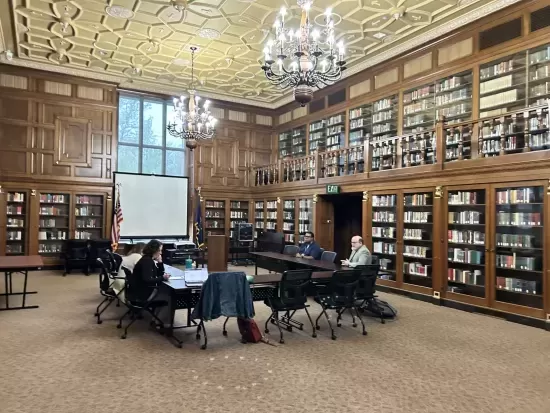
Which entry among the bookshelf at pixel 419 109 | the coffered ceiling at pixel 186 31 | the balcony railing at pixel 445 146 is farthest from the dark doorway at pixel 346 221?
the coffered ceiling at pixel 186 31

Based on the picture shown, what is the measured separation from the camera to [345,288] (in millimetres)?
5879

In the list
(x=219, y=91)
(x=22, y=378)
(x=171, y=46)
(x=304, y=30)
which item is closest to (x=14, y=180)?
(x=171, y=46)

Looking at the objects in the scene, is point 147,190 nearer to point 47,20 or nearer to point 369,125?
point 47,20

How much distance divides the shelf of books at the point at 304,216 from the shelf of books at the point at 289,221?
296 mm

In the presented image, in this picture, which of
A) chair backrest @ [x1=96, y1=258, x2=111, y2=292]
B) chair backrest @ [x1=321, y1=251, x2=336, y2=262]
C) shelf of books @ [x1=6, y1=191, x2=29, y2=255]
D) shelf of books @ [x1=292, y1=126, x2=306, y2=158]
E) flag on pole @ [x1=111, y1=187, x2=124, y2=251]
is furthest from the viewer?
shelf of books @ [x1=292, y1=126, x2=306, y2=158]

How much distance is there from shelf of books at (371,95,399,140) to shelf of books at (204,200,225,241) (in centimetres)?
584

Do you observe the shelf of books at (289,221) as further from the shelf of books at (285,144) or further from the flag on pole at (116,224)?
the flag on pole at (116,224)

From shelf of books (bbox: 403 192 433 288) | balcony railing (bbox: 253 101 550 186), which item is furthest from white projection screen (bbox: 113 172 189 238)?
shelf of books (bbox: 403 192 433 288)

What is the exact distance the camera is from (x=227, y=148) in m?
14.5

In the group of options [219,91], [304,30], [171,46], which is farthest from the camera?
[219,91]

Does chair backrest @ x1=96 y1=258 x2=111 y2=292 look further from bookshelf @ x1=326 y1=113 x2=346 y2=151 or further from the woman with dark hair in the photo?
bookshelf @ x1=326 y1=113 x2=346 y2=151

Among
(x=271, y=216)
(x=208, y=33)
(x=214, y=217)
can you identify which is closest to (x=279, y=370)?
(x=208, y=33)

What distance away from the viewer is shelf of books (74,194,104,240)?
39.5 ft

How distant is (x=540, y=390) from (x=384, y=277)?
16.7 feet
